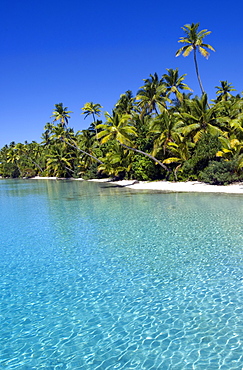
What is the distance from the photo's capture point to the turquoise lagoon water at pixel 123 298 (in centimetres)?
445

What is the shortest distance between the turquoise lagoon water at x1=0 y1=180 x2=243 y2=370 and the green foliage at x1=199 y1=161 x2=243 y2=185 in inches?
583

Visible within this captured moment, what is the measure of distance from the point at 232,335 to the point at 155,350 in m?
1.22

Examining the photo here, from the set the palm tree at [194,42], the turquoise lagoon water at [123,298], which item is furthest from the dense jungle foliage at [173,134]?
the turquoise lagoon water at [123,298]

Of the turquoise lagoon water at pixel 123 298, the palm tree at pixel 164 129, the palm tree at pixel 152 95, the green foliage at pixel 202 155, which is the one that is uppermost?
the palm tree at pixel 152 95

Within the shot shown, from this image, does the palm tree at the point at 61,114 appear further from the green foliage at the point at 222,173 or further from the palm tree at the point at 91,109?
the green foliage at the point at 222,173

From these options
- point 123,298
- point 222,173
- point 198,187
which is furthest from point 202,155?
point 123,298

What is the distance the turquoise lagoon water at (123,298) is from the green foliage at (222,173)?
1480 centimetres

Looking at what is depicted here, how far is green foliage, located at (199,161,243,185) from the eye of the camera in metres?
26.5

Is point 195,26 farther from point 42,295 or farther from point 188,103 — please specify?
point 42,295

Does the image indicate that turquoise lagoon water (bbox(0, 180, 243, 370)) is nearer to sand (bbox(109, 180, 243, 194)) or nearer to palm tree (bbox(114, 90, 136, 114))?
sand (bbox(109, 180, 243, 194))

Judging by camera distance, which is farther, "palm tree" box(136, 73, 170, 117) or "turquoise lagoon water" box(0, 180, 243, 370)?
"palm tree" box(136, 73, 170, 117)

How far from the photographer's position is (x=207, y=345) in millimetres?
4520

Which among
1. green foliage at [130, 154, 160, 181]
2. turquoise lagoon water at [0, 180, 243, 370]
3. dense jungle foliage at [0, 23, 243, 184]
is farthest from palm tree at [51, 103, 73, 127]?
turquoise lagoon water at [0, 180, 243, 370]

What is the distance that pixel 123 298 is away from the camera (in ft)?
20.5
